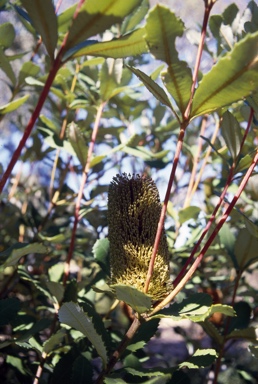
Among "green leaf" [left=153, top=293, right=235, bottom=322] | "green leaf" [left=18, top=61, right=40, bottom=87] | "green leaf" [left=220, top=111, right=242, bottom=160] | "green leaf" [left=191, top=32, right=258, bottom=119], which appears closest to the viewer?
→ "green leaf" [left=191, top=32, right=258, bottom=119]

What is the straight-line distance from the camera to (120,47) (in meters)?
0.64

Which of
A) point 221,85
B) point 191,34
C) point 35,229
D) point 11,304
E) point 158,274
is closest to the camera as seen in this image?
point 221,85

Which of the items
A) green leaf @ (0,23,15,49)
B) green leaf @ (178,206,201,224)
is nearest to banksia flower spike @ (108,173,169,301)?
green leaf @ (178,206,201,224)

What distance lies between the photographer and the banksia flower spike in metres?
0.69

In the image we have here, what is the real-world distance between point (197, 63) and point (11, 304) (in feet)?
1.91

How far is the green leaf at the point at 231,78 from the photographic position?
0.52m

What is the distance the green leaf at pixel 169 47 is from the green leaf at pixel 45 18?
0.43 ft

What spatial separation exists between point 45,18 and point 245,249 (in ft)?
2.21

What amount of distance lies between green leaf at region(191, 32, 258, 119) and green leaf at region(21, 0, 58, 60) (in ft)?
0.73

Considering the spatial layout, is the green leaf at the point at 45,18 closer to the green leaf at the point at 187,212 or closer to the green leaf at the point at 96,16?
the green leaf at the point at 96,16

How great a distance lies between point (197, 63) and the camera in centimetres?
63

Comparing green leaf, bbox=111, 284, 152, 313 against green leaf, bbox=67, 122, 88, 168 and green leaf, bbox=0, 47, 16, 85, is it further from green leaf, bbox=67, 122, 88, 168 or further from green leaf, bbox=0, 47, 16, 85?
green leaf, bbox=0, 47, 16, 85

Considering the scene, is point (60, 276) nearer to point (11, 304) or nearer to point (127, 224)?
point (11, 304)

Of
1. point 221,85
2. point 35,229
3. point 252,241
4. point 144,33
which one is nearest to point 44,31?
point 144,33
